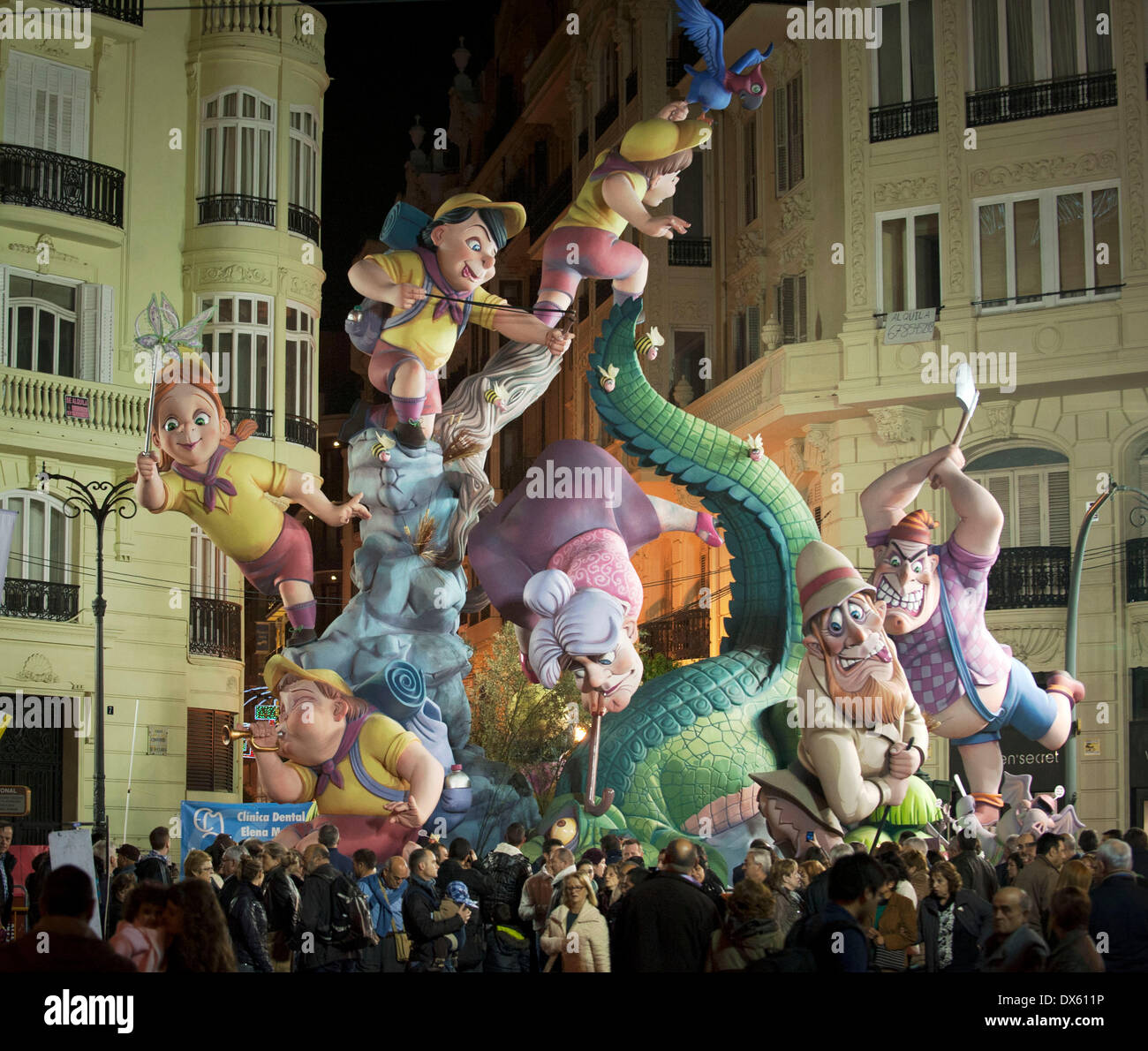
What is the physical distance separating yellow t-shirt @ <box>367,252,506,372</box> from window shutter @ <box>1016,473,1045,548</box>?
24.6ft

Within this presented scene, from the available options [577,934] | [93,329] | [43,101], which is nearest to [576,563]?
[93,329]

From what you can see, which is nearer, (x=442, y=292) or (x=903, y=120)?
(x=442, y=292)

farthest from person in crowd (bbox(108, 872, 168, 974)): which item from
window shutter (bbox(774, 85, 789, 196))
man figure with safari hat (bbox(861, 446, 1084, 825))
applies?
window shutter (bbox(774, 85, 789, 196))

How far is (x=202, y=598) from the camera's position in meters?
21.7

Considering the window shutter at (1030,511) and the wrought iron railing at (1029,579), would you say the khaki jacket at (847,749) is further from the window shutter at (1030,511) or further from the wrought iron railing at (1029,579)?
the window shutter at (1030,511)

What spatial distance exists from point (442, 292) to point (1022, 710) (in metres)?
6.42

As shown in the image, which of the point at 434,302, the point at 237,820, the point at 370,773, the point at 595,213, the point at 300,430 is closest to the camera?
the point at 237,820

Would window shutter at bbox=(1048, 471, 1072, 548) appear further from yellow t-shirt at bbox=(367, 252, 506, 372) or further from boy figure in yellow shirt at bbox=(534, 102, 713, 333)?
yellow t-shirt at bbox=(367, 252, 506, 372)

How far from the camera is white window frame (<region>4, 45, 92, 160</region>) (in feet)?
69.3

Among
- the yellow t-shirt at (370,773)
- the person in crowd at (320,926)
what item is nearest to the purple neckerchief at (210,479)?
the yellow t-shirt at (370,773)

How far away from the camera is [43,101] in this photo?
69.9 ft

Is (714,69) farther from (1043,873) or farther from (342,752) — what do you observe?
(1043,873)

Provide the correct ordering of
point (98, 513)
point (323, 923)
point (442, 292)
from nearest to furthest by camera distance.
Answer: point (323, 923)
point (442, 292)
point (98, 513)
